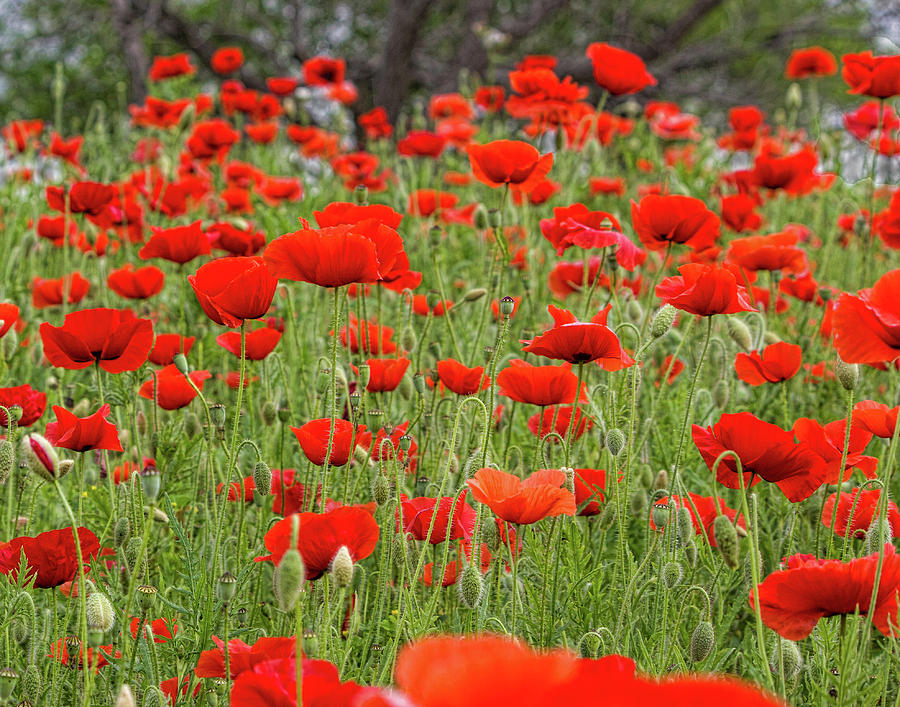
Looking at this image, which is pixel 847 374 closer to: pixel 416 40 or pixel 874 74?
pixel 874 74

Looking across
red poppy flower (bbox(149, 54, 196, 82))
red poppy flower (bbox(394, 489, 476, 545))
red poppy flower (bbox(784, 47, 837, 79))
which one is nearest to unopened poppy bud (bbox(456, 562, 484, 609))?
red poppy flower (bbox(394, 489, 476, 545))

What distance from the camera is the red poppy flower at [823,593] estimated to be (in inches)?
42.8

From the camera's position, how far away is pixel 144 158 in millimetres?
5043

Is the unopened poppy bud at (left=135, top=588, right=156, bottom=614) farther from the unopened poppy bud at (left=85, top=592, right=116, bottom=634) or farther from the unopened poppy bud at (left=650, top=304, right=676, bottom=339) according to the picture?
the unopened poppy bud at (left=650, top=304, right=676, bottom=339)

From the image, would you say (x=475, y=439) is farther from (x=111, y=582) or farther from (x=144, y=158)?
(x=144, y=158)

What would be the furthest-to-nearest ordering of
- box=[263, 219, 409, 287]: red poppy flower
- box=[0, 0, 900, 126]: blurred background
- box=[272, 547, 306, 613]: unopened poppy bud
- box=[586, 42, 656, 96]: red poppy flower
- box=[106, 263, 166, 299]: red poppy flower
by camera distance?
box=[0, 0, 900, 126]: blurred background, box=[586, 42, 656, 96]: red poppy flower, box=[106, 263, 166, 299]: red poppy flower, box=[263, 219, 409, 287]: red poppy flower, box=[272, 547, 306, 613]: unopened poppy bud

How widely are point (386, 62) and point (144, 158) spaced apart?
21.5ft

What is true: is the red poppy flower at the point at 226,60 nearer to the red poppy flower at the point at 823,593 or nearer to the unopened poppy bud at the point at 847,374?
the unopened poppy bud at the point at 847,374

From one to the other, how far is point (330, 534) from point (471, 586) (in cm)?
24

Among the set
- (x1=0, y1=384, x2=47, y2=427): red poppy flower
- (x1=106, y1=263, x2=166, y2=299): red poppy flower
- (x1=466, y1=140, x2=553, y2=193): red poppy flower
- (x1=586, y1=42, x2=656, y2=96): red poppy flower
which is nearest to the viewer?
(x1=0, y1=384, x2=47, y2=427): red poppy flower

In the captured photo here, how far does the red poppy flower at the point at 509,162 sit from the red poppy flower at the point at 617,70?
34.4 inches

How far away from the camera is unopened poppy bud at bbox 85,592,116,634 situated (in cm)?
112

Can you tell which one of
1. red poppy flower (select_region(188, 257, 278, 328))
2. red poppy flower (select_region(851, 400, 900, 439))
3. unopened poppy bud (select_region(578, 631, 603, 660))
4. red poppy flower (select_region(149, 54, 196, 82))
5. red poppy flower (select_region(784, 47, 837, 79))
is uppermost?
red poppy flower (select_region(784, 47, 837, 79))

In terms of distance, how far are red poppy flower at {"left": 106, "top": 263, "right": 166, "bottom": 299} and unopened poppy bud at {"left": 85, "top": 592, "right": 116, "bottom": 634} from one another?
124cm
